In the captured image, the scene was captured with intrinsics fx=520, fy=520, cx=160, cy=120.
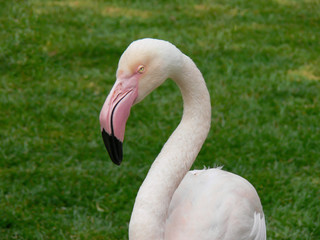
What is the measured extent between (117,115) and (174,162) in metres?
0.47

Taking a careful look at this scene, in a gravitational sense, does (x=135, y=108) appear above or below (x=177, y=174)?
below

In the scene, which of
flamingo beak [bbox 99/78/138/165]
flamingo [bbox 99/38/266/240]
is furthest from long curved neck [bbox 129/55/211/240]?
flamingo beak [bbox 99/78/138/165]

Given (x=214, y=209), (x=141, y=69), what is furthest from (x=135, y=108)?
(x=141, y=69)

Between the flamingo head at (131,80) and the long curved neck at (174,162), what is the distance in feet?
0.44

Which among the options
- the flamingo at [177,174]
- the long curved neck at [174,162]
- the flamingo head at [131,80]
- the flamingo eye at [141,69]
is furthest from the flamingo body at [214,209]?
the flamingo eye at [141,69]

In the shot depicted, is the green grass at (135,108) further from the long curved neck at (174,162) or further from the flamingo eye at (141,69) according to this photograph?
the flamingo eye at (141,69)

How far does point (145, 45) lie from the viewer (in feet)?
8.19

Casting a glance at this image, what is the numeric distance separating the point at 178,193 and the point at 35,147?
2.10 m

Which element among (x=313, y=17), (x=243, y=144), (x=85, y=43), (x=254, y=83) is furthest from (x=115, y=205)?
(x=313, y=17)

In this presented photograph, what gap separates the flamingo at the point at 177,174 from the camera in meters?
2.49

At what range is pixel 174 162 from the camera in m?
2.72

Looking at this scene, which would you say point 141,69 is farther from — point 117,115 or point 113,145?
A: point 113,145

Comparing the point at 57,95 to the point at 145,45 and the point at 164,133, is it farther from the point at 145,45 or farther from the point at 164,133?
the point at 145,45

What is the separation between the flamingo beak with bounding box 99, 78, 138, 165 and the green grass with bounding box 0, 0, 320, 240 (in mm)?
1475
